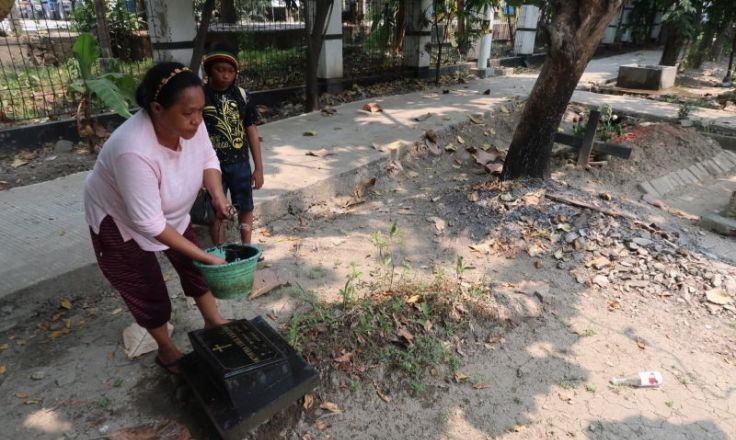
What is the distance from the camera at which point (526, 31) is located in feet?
44.8

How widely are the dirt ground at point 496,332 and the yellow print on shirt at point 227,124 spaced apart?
0.98 meters

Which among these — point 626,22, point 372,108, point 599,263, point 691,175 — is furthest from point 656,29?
point 599,263

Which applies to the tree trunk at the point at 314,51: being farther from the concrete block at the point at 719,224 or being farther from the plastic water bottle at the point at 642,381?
the plastic water bottle at the point at 642,381

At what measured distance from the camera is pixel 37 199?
396 centimetres

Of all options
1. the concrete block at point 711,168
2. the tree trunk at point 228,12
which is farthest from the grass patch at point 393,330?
the tree trunk at point 228,12

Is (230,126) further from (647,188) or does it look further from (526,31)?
(526,31)

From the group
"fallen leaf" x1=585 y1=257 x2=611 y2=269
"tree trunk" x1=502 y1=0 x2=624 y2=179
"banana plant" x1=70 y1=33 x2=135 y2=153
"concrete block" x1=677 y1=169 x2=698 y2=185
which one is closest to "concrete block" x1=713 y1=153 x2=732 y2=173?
"concrete block" x1=677 y1=169 x2=698 y2=185

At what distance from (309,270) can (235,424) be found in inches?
63.2

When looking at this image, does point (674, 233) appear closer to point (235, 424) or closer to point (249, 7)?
point (235, 424)

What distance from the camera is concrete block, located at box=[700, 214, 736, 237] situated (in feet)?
15.1

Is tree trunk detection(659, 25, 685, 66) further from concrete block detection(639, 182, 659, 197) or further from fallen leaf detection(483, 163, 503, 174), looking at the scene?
fallen leaf detection(483, 163, 503, 174)

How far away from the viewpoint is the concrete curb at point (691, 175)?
5707mm

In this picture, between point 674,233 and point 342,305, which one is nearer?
point 342,305

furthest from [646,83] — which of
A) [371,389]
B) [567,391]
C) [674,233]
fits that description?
[371,389]
